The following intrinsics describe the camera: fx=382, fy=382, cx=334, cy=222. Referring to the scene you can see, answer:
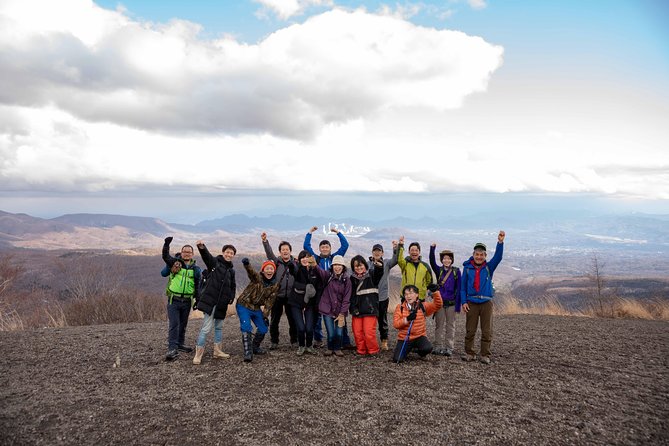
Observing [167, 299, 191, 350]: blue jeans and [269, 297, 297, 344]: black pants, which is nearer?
[167, 299, 191, 350]: blue jeans

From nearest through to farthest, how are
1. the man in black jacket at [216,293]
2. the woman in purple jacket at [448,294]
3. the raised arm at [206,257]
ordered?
1. the raised arm at [206,257]
2. the man in black jacket at [216,293]
3. the woman in purple jacket at [448,294]

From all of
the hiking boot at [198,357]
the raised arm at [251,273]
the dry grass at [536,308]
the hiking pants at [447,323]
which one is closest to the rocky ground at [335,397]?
the hiking boot at [198,357]

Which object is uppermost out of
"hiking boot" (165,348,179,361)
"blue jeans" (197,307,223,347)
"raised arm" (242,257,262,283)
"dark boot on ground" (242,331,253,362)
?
"raised arm" (242,257,262,283)

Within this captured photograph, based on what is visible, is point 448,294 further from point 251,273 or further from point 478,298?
point 251,273

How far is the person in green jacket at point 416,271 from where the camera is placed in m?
8.03

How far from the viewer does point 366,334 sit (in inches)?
313

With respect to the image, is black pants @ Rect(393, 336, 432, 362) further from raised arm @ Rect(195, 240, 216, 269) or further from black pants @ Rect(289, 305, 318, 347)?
raised arm @ Rect(195, 240, 216, 269)

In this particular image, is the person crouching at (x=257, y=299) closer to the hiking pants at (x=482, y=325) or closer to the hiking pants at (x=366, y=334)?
the hiking pants at (x=366, y=334)

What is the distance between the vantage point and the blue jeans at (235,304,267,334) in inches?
306

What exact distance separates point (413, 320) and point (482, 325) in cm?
141

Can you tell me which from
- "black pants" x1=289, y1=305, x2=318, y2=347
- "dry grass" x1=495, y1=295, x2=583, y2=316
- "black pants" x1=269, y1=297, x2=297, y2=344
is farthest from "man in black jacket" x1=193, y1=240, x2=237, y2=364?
"dry grass" x1=495, y1=295, x2=583, y2=316

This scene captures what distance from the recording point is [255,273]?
25.8 feet

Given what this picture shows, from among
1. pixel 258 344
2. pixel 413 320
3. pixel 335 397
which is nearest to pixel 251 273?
pixel 258 344

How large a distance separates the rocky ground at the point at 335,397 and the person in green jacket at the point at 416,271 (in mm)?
1516
